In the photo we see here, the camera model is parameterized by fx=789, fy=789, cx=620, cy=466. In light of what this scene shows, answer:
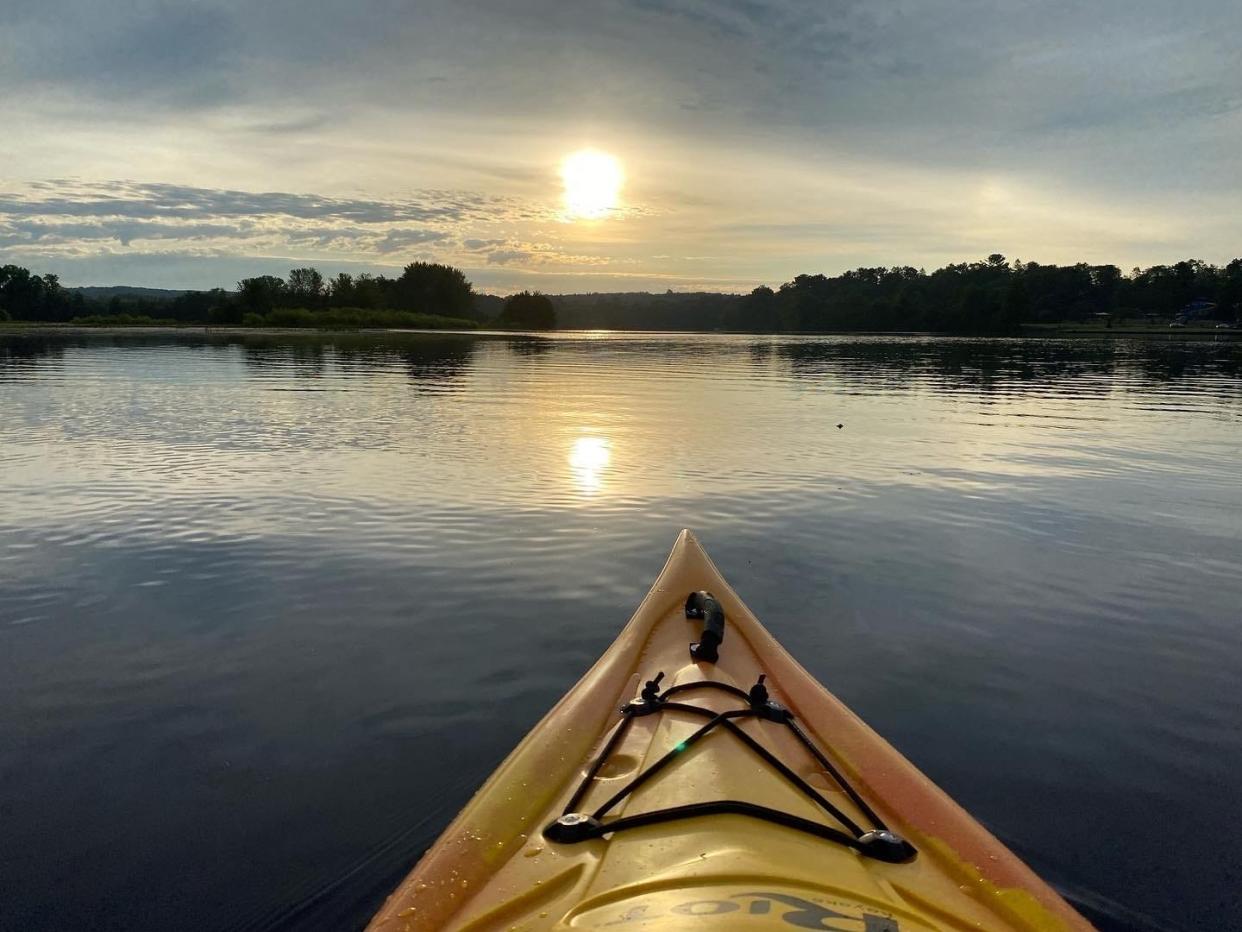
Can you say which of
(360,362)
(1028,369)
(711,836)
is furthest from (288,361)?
(711,836)

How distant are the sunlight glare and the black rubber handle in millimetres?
7902

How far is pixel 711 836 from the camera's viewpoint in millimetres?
3604

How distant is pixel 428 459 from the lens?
16688mm

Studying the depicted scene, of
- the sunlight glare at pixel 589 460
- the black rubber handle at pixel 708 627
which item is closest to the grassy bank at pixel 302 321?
the sunlight glare at pixel 589 460

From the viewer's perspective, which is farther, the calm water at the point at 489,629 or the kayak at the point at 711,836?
the calm water at the point at 489,629

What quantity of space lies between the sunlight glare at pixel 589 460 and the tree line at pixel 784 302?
108025mm

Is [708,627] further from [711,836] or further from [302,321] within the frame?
[302,321]

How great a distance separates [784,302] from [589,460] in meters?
178

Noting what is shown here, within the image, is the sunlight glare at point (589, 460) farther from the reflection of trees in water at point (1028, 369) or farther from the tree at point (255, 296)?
the tree at point (255, 296)

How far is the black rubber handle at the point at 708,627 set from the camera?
19.4ft

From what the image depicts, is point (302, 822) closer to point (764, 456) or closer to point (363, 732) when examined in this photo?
point (363, 732)

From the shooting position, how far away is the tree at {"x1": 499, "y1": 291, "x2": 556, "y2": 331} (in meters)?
152

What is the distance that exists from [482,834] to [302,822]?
1.82 metres

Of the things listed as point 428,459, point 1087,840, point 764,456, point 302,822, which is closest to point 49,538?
point 428,459
